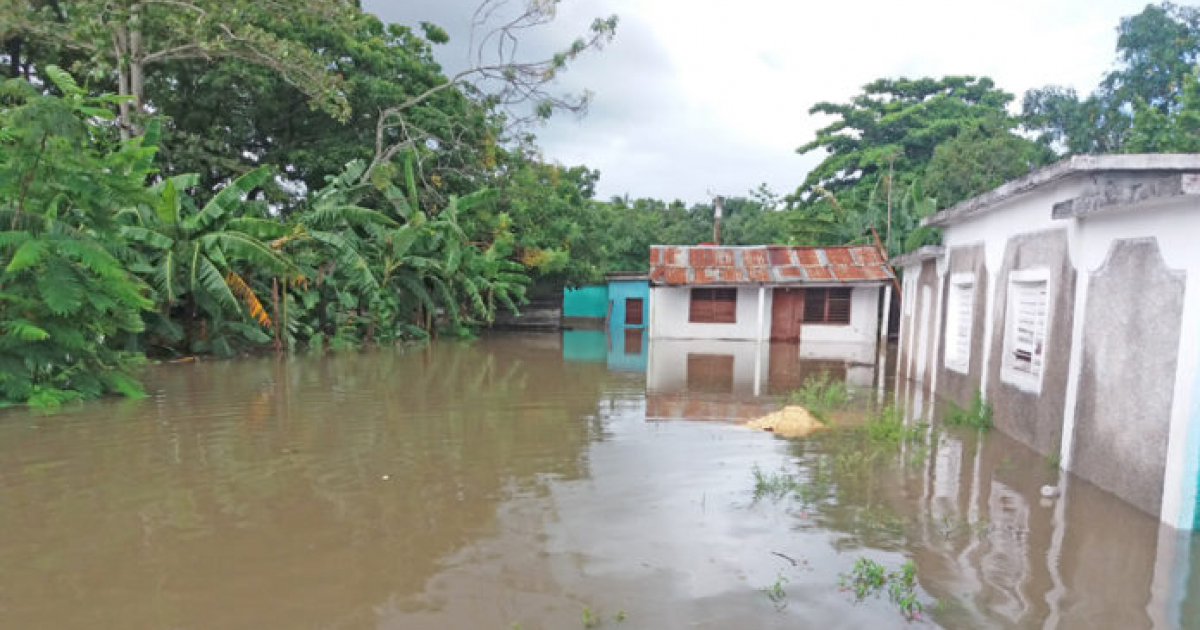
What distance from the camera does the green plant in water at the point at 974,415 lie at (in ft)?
27.5

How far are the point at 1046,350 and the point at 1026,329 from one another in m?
0.92

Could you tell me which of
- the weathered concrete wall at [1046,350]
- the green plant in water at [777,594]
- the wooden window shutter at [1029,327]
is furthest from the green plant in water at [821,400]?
the green plant in water at [777,594]

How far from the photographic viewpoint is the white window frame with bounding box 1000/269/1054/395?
7.05m

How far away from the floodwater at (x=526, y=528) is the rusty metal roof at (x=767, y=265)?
1278cm

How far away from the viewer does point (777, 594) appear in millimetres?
3838

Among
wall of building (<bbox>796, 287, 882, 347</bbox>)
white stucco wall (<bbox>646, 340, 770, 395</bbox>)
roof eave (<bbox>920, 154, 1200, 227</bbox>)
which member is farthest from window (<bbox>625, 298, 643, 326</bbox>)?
roof eave (<bbox>920, 154, 1200, 227</bbox>)

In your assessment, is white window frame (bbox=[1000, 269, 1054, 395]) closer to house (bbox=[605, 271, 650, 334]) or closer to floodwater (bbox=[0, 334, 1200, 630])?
floodwater (bbox=[0, 334, 1200, 630])

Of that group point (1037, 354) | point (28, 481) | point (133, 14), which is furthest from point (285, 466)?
point (133, 14)

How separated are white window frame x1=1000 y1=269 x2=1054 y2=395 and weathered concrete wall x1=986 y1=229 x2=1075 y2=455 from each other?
0.11 ft

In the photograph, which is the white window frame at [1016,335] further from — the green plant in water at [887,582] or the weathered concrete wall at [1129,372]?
the green plant in water at [887,582]

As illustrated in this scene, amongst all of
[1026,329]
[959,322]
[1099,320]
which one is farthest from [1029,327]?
[959,322]

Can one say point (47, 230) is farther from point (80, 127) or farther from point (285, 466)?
point (285, 466)

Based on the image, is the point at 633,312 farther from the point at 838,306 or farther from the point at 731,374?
the point at 731,374

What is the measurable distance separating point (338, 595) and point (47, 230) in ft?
20.8
